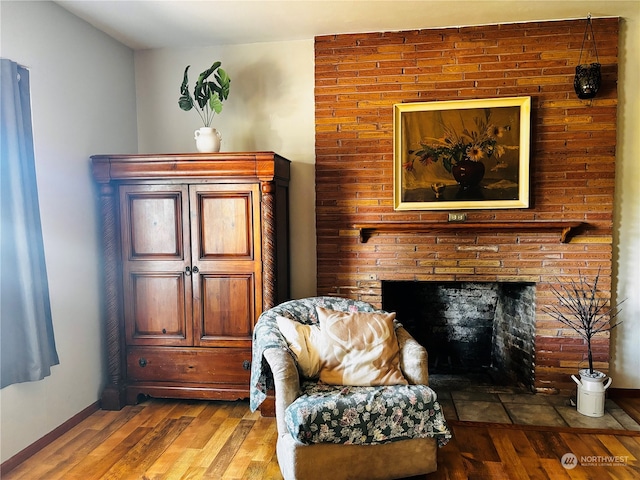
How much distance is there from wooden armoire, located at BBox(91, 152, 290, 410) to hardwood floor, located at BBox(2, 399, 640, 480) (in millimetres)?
285

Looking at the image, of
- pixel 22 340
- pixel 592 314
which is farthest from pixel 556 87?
pixel 22 340

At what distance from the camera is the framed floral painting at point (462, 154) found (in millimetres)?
3082

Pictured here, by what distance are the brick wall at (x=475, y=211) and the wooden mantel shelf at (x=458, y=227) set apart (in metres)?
0.06

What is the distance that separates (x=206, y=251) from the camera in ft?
9.86

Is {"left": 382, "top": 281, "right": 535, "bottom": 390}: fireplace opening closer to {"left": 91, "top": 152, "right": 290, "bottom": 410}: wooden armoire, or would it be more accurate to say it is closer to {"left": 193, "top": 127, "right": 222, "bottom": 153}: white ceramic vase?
{"left": 91, "top": 152, "right": 290, "bottom": 410}: wooden armoire

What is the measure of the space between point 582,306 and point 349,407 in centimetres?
195

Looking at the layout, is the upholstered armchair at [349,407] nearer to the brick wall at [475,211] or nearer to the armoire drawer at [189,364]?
the armoire drawer at [189,364]

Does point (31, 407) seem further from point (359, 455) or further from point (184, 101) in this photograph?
point (184, 101)

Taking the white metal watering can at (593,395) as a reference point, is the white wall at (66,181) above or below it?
above

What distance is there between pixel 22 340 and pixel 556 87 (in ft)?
11.6

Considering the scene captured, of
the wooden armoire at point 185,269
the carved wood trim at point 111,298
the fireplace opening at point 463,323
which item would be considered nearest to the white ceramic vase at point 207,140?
the wooden armoire at point 185,269

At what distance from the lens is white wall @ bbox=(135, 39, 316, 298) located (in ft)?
11.0

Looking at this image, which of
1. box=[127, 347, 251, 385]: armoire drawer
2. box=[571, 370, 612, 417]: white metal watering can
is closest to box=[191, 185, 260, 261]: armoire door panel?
box=[127, 347, 251, 385]: armoire drawer

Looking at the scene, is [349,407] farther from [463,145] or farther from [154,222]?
[463,145]
